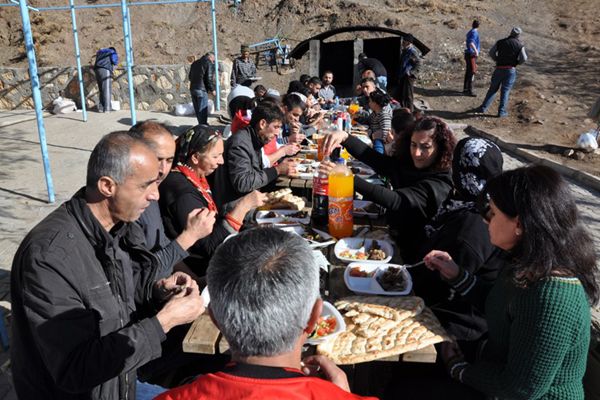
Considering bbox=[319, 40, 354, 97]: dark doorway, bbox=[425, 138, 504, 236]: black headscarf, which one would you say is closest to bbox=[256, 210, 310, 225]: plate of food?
bbox=[425, 138, 504, 236]: black headscarf

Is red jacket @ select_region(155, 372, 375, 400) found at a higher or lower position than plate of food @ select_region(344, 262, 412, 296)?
higher

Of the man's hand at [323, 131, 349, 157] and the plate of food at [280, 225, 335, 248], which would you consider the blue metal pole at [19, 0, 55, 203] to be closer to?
the man's hand at [323, 131, 349, 157]

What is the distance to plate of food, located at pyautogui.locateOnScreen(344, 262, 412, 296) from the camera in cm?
251

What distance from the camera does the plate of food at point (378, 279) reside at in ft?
8.23

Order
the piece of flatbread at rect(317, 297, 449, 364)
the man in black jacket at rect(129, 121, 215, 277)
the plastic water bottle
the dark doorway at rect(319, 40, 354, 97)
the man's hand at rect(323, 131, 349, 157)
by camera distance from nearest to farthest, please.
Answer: the piece of flatbread at rect(317, 297, 449, 364) → the man in black jacket at rect(129, 121, 215, 277) → the plastic water bottle → the man's hand at rect(323, 131, 349, 157) → the dark doorway at rect(319, 40, 354, 97)

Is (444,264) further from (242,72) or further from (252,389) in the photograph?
(242,72)

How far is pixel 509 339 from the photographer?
2051 millimetres

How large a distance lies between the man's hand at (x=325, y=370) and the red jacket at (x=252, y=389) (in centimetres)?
43

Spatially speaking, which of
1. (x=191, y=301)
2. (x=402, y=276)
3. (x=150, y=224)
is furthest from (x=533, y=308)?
(x=150, y=224)

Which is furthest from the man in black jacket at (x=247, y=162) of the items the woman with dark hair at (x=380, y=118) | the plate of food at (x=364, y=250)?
the woman with dark hair at (x=380, y=118)

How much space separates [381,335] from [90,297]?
1.29 m

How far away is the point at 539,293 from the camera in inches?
74.3

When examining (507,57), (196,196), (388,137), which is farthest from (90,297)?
(507,57)

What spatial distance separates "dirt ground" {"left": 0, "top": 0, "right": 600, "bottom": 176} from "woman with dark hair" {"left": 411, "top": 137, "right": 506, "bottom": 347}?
9791 millimetres
